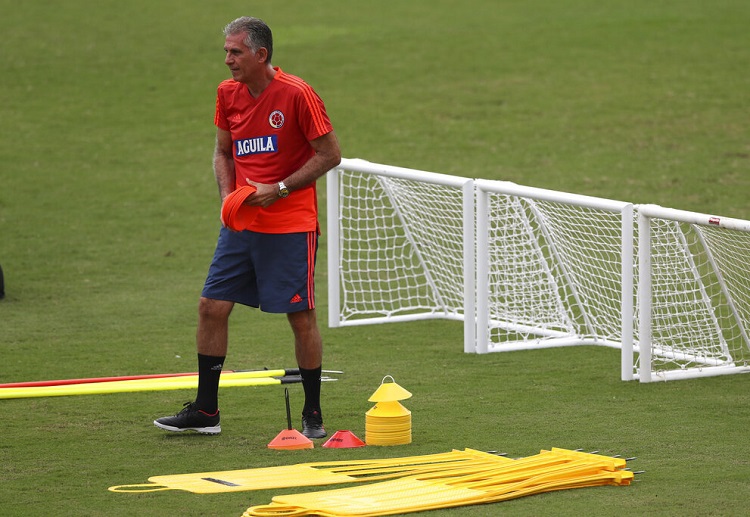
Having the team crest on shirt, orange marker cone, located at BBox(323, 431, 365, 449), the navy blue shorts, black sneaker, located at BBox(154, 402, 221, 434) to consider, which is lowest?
orange marker cone, located at BBox(323, 431, 365, 449)

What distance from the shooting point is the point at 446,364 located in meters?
7.84

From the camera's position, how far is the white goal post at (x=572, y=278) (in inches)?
287

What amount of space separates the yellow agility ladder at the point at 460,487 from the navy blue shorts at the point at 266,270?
4.15ft

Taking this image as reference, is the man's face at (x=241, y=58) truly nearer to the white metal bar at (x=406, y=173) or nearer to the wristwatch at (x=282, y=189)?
the wristwatch at (x=282, y=189)

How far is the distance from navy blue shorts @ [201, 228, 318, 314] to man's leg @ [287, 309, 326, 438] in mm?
90

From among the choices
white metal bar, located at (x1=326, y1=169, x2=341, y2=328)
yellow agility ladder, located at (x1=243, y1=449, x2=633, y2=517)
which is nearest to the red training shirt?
yellow agility ladder, located at (x1=243, y1=449, x2=633, y2=517)

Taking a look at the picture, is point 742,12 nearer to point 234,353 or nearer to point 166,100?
point 166,100

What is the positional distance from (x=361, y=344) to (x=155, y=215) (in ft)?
19.9

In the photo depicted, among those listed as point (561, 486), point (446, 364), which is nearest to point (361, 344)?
point (446, 364)

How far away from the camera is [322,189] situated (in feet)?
48.8

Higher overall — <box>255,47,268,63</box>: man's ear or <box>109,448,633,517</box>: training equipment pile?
<box>255,47,268,63</box>: man's ear

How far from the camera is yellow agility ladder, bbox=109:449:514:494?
504 centimetres

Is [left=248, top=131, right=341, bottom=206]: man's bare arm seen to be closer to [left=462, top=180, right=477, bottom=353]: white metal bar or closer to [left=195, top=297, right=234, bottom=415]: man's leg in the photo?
[left=195, top=297, right=234, bottom=415]: man's leg

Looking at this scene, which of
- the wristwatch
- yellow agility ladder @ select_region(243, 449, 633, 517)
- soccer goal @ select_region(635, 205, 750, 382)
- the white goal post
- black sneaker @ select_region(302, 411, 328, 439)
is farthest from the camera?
soccer goal @ select_region(635, 205, 750, 382)
